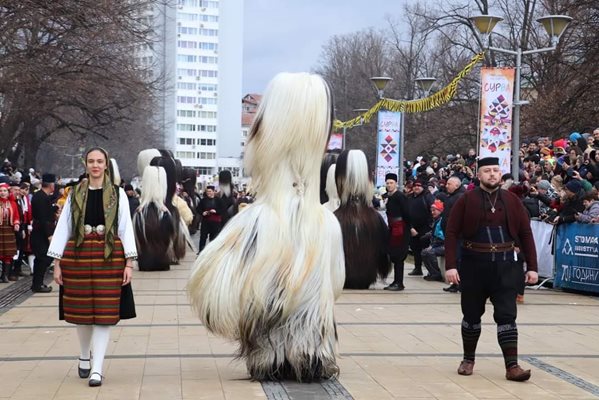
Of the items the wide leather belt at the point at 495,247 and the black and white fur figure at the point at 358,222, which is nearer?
the wide leather belt at the point at 495,247

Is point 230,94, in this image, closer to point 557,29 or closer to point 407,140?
point 407,140

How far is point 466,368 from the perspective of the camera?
896 cm

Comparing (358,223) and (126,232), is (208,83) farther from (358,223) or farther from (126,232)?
(126,232)

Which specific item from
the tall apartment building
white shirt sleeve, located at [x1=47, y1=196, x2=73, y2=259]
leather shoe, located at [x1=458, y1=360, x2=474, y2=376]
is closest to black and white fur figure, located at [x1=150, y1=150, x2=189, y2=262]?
white shirt sleeve, located at [x1=47, y1=196, x2=73, y2=259]

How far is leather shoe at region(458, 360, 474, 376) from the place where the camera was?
895 centimetres

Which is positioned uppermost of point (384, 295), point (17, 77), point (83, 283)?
point (17, 77)

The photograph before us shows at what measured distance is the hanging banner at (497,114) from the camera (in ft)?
61.7

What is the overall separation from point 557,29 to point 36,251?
10344mm

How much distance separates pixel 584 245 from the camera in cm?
1642

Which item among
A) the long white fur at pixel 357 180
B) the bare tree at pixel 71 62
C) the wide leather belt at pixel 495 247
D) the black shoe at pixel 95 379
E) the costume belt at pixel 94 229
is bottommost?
the black shoe at pixel 95 379

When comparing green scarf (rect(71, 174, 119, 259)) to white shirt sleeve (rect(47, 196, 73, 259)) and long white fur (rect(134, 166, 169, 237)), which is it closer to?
white shirt sleeve (rect(47, 196, 73, 259))

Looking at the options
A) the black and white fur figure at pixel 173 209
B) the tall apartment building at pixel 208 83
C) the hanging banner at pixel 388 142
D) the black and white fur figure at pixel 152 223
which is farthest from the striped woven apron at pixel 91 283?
the tall apartment building at pixel 208 83

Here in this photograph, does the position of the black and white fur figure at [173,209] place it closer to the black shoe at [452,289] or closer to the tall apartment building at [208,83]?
the black shoe at [452,289]

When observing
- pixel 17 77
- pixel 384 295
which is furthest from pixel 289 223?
pixel 17 77
